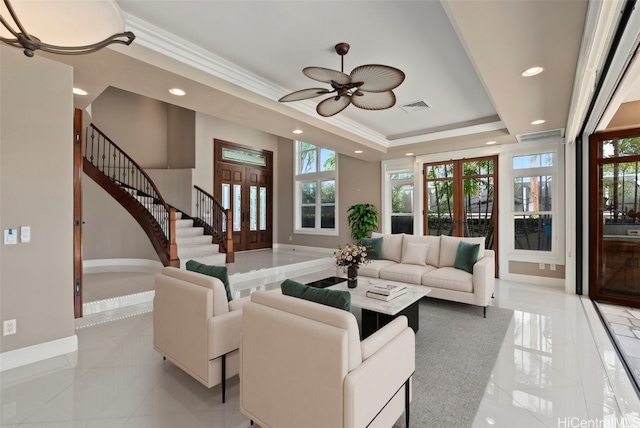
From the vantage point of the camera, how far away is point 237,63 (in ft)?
11.1

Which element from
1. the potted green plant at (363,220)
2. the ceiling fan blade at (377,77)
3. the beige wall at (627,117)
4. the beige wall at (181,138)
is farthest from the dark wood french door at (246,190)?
the beige wall at (627,117)

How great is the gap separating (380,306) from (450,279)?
5.46ft

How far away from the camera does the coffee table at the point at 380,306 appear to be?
2.82 metres

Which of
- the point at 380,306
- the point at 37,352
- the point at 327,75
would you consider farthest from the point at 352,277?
the point at 37,352

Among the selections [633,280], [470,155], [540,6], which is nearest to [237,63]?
[540,6]

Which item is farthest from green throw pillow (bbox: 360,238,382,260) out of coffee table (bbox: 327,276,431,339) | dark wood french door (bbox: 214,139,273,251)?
dark wood french door (bbox: 214,139,273,251)

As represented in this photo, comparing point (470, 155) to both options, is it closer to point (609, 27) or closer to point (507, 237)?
point (507, 237)

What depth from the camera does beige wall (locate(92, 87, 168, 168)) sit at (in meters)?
7.05

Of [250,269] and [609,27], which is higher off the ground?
[609,27]

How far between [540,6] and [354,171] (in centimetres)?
626

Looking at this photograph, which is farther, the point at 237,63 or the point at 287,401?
the point at 237,63

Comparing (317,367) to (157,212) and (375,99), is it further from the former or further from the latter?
(157,212)

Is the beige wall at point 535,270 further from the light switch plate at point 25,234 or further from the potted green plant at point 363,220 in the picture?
the light switch plate at point 25,234

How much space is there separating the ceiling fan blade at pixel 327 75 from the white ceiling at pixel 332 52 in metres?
0.50
